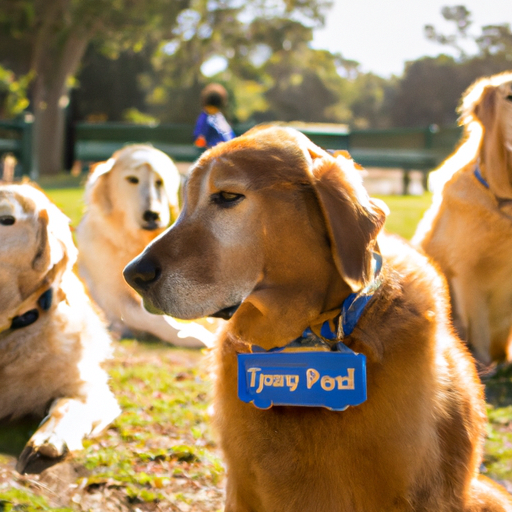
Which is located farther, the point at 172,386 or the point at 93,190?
the point at 93,190

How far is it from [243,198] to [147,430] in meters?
2.03

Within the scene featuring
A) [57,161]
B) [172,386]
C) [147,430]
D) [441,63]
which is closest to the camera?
[147,430]

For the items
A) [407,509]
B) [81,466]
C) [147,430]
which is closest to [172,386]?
[147,430]

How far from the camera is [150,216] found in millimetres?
5344

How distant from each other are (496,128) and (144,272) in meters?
3.07

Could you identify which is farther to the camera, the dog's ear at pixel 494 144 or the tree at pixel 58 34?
the tree at pixel 58 34

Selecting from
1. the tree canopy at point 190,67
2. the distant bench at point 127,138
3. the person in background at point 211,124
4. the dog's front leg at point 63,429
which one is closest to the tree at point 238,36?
the tree canopy at point 190,67

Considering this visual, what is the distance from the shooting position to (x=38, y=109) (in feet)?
74.7

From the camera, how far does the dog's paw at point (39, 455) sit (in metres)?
2.97

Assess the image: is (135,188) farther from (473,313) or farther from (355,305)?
(355,305)

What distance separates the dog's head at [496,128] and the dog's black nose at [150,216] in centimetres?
264

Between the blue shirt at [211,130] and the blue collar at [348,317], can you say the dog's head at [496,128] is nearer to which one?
the blue collar at [348,317]

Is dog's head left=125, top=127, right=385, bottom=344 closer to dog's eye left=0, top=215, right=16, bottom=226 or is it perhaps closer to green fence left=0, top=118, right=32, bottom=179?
dog's eye left=0, top=215, right=16, bottom=226

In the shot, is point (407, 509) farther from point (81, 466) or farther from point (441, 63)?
point (441, 63)
